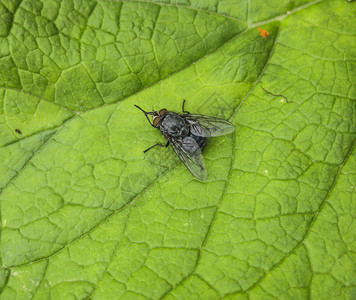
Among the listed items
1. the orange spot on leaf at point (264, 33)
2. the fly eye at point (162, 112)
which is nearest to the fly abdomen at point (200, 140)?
the fly eye at point (162, 112)

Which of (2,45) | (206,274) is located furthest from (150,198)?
(2,45)

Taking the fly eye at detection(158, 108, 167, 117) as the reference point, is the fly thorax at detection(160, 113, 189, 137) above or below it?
below

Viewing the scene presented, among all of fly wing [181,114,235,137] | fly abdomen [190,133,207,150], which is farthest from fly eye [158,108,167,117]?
fly abdomen [190,133,207,150]

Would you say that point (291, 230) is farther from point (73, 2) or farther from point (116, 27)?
point (73, 2)

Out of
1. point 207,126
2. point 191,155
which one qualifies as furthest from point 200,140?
point 191,155

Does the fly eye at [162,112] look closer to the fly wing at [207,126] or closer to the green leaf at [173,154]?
the green leaf at [173,154]

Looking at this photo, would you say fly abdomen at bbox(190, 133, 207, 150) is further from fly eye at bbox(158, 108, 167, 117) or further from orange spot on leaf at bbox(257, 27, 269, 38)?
orange spot on leaf at bbox(257, 27, 269, 38)
